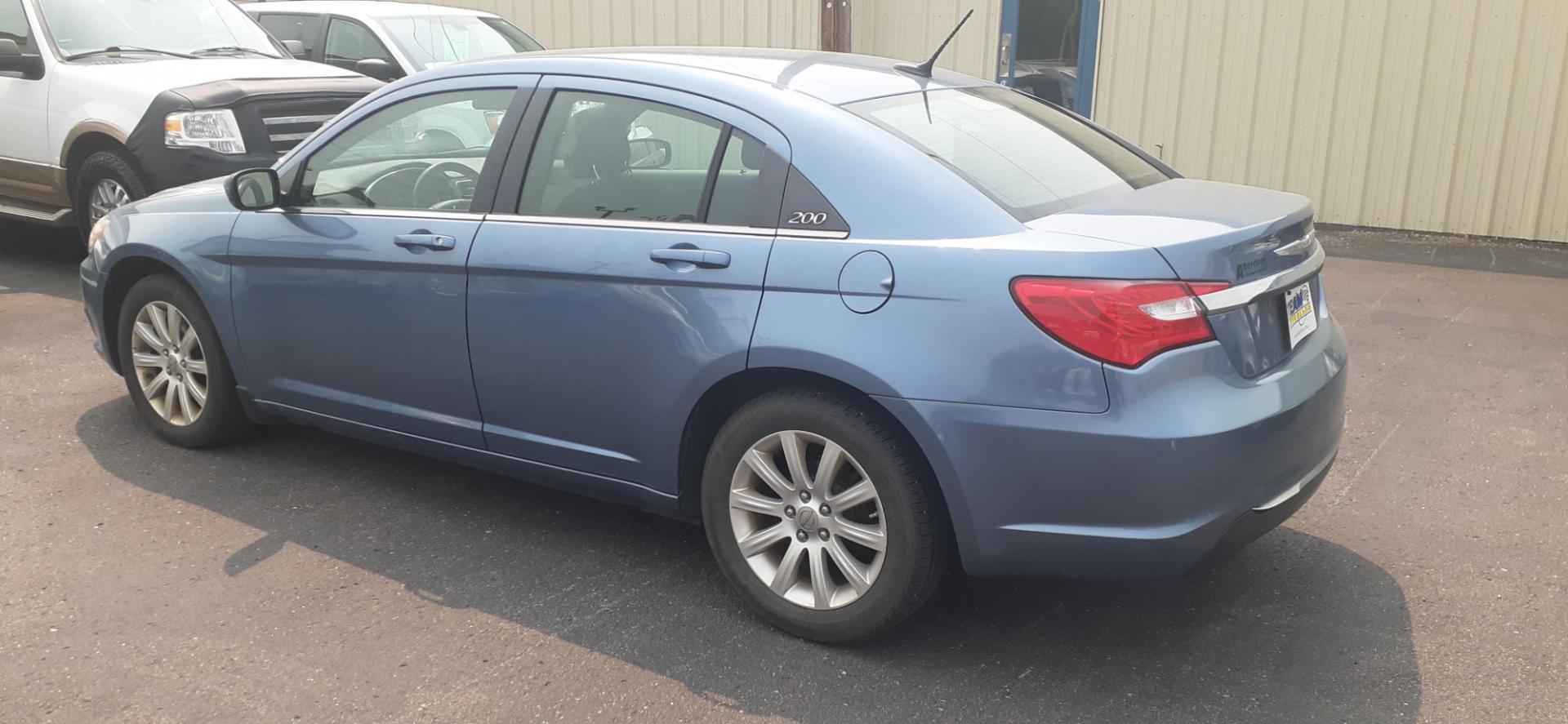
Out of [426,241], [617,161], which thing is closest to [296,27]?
[426,241]

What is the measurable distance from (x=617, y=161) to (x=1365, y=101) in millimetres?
7836

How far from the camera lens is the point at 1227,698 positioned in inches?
127

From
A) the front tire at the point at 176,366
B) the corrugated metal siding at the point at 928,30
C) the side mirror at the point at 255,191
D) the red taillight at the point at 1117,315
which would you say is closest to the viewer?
the red taillight at the point at 1117,315

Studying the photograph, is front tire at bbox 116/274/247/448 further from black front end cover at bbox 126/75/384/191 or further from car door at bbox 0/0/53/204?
car door at bbox 0/0/53/204

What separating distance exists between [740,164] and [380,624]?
1629mm

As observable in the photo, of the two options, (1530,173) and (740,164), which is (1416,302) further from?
(740,164)

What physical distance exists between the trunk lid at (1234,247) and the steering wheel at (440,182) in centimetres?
185

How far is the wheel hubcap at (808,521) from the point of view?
132 inches

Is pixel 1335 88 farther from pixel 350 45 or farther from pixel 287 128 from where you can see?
pixel 350 45

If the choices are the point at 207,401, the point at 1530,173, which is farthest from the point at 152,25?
the point at 1530,173

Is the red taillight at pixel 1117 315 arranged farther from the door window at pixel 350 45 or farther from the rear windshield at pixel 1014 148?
the door window at pixel 350 45

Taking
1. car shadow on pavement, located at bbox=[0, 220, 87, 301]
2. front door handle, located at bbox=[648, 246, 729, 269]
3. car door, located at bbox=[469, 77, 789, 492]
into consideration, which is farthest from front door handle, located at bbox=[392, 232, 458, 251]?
car shadow on pavement, located at bbox=[0, 220, 87, 301]

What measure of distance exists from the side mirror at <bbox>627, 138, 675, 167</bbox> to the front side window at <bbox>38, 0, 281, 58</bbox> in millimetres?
5739

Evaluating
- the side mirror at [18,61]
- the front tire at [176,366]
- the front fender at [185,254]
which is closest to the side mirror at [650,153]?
the front fender at [185,254]
